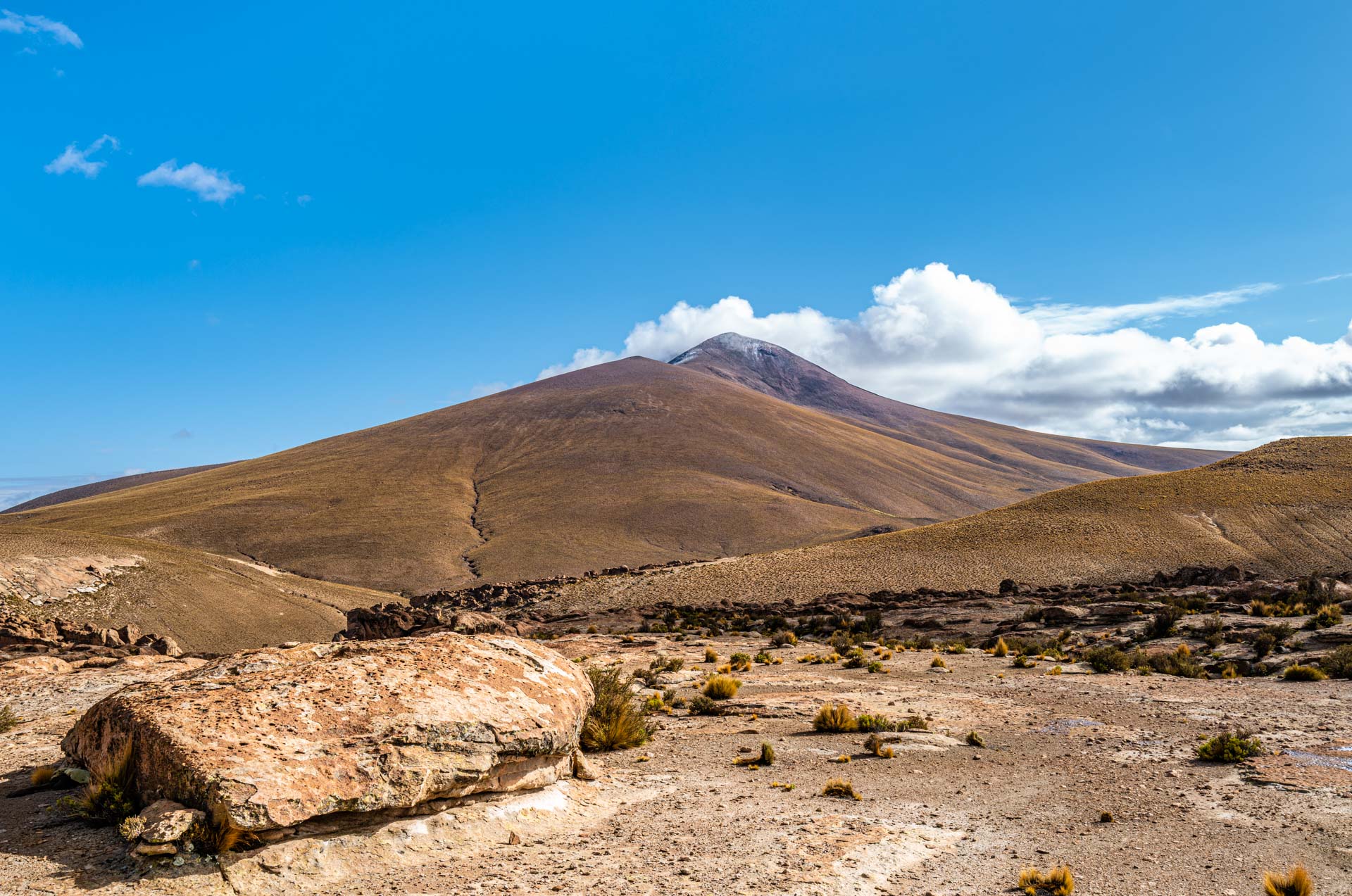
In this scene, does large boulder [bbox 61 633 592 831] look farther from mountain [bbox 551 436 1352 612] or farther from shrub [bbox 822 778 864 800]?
mountain [bbox 551 436 1352 612]

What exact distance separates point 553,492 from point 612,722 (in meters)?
97.0

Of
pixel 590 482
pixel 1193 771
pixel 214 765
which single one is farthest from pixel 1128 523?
pixel 590 482

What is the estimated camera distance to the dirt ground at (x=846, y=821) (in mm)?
6816

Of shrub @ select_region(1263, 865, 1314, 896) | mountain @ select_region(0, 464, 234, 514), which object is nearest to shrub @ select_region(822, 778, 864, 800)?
shrub @ select_region(1263, 865, 1314, 896)

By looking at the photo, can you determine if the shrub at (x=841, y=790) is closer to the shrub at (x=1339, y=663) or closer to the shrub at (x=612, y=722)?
the shrub at (x=612, y=722)

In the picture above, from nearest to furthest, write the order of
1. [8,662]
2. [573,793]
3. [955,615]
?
[573,793]
[8,662]
[955,615]

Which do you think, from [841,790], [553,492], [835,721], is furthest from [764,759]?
[553,492]

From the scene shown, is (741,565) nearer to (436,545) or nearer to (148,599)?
(148,599)

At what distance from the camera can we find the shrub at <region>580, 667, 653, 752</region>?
1159 centimetres

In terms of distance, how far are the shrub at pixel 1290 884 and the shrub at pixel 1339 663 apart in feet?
43.8

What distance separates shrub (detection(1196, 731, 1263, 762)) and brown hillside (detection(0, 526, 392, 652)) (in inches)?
1399

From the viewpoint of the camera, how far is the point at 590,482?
111688 millimetres

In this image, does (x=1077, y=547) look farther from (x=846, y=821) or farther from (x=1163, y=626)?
(x=846, y=821)

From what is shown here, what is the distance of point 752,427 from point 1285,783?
137682 millimetres
